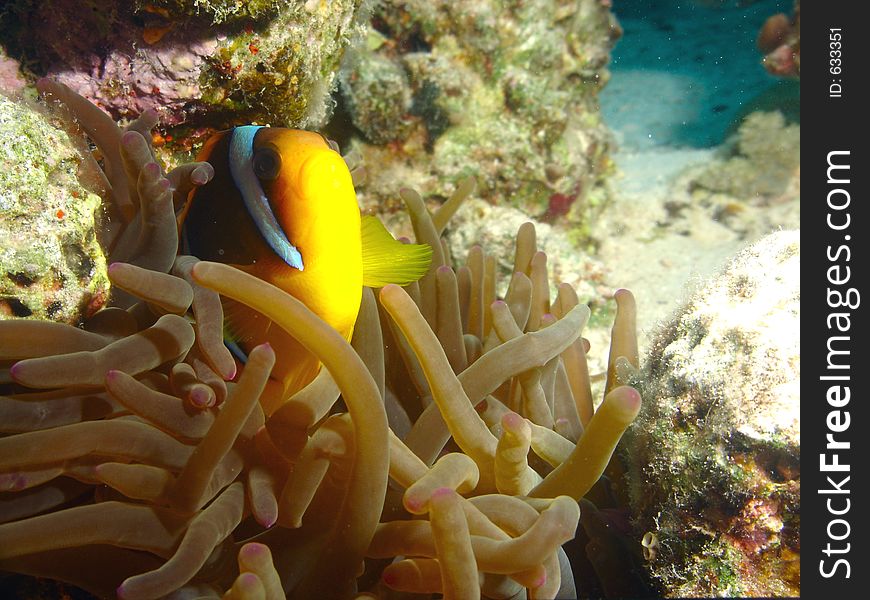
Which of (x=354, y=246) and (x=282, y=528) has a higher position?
(x=354, y=246)

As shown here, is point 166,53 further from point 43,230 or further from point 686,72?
point 686,72

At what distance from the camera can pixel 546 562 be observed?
1.27m

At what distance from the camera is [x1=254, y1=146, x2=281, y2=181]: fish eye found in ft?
5.05

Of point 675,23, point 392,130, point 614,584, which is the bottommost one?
point 614,584

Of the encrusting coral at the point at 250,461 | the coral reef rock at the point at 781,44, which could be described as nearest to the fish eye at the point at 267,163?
the encrusting coral at the point at 250,461

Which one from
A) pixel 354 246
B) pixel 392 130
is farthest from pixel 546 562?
pixel 392 130

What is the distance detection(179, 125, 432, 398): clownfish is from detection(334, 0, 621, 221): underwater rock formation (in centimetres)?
185

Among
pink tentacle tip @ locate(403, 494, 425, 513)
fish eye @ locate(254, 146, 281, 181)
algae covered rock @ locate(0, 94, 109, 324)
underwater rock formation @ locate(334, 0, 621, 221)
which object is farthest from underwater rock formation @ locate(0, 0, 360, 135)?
pink tentacle tip @ locate(403, 494, 425, 513)

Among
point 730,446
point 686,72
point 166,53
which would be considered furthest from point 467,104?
point 686,72

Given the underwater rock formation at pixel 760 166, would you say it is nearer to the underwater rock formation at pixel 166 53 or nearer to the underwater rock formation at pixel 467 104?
the underwater rock formation at pixel 467 104

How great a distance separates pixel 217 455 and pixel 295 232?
0.59m

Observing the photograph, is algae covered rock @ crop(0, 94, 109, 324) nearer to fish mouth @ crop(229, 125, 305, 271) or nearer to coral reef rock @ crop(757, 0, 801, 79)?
fish mouth @ crop(229, 125, 305, 271)
